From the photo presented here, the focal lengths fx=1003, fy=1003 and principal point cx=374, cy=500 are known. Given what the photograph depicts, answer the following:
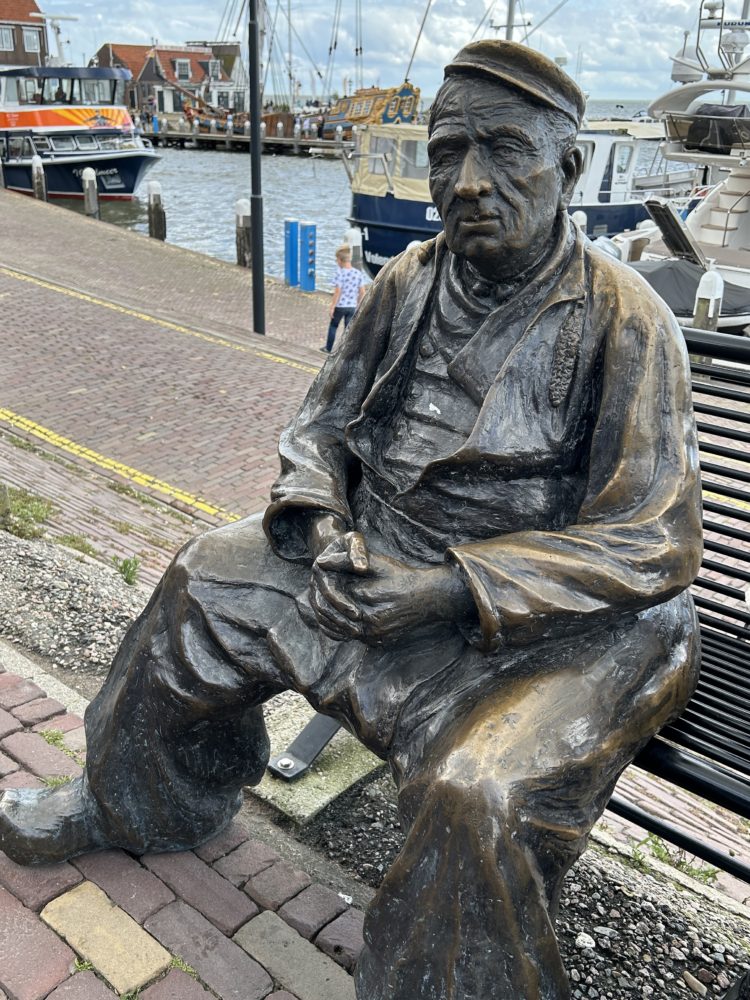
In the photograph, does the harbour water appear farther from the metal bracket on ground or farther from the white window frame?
the metal bracket on ground

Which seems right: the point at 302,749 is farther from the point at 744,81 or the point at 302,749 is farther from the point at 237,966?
the point at 744,81

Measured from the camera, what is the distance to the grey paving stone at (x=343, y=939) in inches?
95.1

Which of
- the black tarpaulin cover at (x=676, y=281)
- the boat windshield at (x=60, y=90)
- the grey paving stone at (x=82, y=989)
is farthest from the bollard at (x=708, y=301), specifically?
the boat windshield at (x=60, y=90)

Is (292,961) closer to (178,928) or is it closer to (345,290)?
(178,928)

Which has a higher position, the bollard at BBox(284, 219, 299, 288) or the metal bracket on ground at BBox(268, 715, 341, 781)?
the metal bracket on ground at BBox(268, 715, 341, 781)

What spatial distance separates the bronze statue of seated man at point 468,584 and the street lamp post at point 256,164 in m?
8.58

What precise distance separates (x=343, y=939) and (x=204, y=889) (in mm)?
385

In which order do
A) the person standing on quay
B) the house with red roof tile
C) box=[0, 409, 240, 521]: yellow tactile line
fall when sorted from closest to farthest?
box=[0, 409, 240, 521]: yellow tactile line
the person standing on quay
the house with red roof tile

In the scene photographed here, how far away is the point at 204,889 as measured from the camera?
8.45 ft

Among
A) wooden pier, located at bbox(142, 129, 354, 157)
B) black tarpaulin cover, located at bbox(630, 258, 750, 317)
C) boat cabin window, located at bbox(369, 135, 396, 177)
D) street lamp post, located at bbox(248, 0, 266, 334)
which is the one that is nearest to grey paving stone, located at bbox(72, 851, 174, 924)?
street lamp post, located at bbox(248, 0, 266, 334)

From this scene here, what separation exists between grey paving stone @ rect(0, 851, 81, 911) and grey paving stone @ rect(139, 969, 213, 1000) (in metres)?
0.39

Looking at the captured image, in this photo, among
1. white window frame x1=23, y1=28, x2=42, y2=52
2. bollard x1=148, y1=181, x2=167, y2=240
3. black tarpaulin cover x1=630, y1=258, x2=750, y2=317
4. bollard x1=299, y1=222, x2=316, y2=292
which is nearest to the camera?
black tarpaulin cover x1=630, y1=258, x2=750, y2=317

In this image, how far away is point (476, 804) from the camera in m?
1.79

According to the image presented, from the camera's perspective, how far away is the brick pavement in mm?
2285
